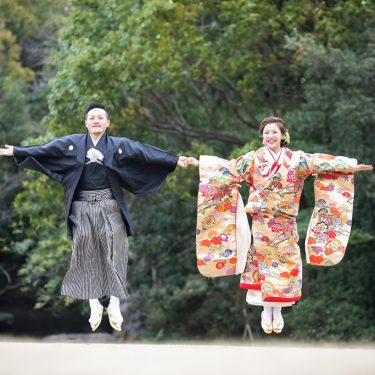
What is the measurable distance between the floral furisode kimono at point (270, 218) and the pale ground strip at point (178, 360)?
70 cm

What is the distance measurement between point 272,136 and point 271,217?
649 mm

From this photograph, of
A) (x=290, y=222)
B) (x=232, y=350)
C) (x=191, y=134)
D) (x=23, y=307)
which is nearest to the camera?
(x=232, y=350)

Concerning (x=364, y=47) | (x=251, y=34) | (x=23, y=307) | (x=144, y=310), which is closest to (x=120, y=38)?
(x=251, y=34)

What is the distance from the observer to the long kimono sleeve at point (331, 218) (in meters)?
8.11

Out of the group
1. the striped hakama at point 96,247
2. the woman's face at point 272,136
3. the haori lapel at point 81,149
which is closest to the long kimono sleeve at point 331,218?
the woman's face at point 272,136

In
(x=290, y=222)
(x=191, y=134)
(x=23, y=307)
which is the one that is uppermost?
(x=191, y=134)

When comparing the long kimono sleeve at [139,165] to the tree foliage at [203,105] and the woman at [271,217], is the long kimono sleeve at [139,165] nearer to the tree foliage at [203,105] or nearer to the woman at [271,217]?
the woman at [271,217]

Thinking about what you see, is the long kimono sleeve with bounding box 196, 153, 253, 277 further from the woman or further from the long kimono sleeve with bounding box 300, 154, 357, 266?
the long kimono sleeve with bounding box 300, 154, 357, 266

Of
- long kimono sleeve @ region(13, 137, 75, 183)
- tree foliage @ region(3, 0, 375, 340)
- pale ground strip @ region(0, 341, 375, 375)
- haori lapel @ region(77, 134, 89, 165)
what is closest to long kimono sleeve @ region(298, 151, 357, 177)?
pale ground strip @ region(0, 341, 375, 375)

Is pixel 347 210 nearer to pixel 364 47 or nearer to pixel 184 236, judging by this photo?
pixel 364 47

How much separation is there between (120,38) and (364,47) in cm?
380

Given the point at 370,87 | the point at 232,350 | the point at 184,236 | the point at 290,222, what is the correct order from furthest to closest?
the point at 184,236 < the point at 370,87 < the point at 290,222 < the point at 232,350

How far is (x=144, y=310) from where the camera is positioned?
19250 mm

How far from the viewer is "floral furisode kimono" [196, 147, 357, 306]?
791 centimetres
